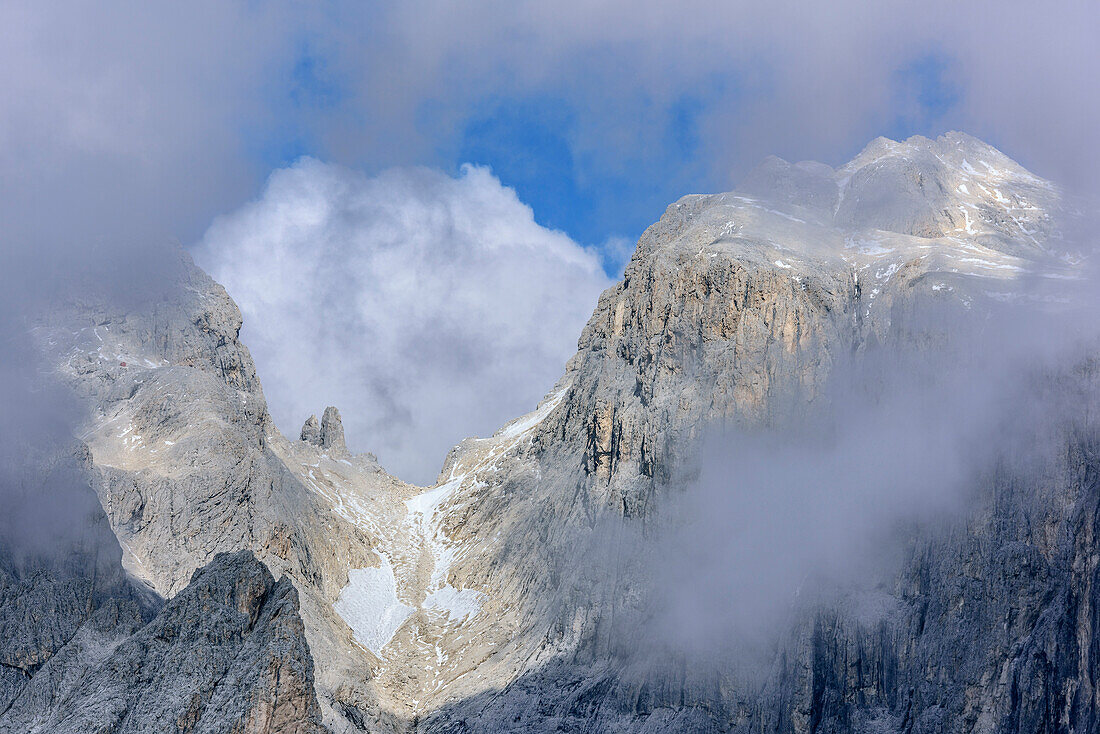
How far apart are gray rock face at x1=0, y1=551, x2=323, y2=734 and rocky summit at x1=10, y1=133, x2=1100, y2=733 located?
0.76 feet

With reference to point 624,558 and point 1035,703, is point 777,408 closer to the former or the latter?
point 624,558

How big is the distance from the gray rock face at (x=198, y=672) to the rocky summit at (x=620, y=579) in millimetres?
230

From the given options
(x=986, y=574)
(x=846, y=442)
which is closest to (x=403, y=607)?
(x=846, y=442)

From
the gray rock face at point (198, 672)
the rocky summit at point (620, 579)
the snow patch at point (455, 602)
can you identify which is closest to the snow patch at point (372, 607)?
the rocky summit at point (620, 579)

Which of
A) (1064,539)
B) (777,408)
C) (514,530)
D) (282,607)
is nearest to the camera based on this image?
(282,607)

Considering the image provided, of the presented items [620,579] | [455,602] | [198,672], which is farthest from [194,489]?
[198,672]

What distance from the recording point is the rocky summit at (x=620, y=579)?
347 feet

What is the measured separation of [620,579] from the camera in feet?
531

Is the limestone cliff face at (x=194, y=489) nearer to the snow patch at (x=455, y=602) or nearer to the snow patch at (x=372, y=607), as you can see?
the snow patch at (x=372, y=607)

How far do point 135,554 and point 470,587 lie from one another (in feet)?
192

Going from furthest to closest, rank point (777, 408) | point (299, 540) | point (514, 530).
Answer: point (514, 530) < point (299, 540) < point (777, 408)

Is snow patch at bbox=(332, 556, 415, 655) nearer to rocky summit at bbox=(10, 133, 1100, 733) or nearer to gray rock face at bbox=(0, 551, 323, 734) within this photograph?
rocky summit at bbox=(10, 133, 1100, 733)

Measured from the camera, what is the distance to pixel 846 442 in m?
157

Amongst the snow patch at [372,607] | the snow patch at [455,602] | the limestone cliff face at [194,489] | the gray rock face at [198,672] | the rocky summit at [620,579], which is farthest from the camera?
the snow patch at [455,602]
